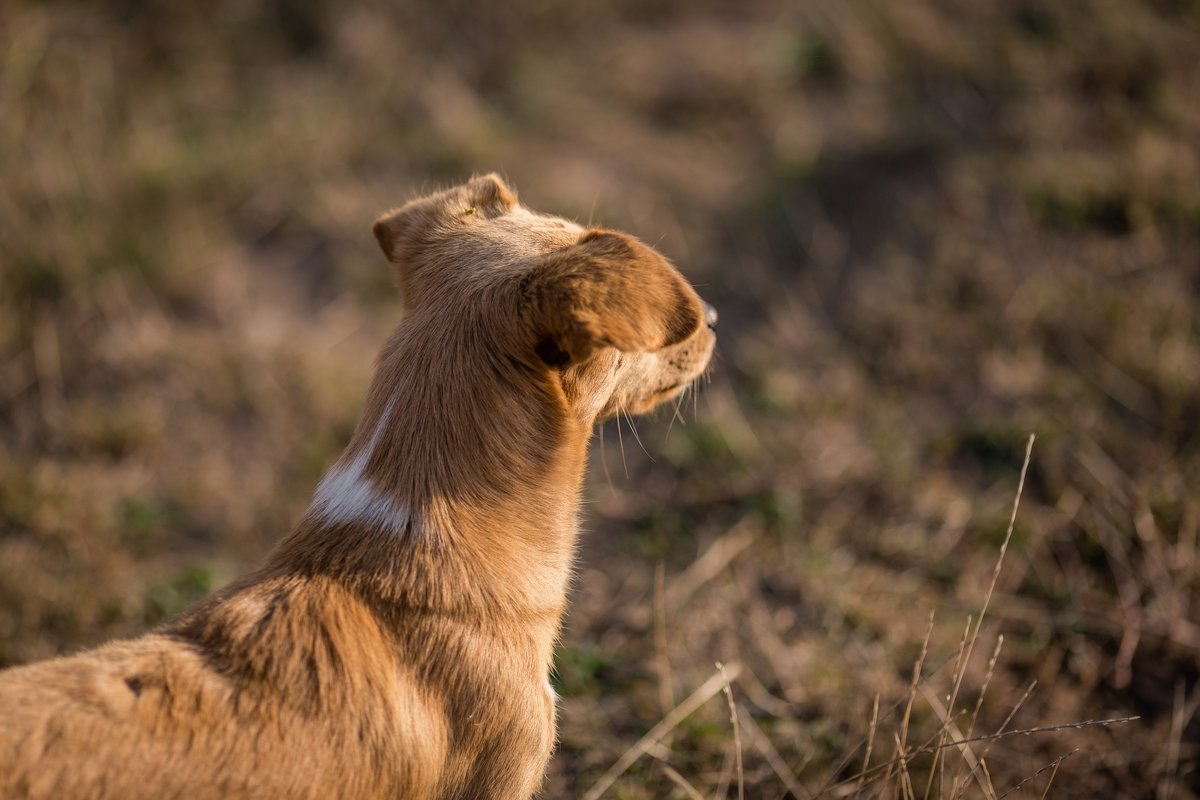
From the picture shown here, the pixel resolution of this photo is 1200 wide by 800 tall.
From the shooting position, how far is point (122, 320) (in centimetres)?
577

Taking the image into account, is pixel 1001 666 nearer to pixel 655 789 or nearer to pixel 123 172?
pixel 655 789

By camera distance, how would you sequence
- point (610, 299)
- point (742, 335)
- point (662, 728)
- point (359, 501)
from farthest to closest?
point (742, 335)
point (662, 728)
point (359, 501)
point (610, 299)

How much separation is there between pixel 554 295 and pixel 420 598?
34.1 inches

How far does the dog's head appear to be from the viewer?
2441mm

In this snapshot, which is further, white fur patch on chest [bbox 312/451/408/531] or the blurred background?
the blurred background

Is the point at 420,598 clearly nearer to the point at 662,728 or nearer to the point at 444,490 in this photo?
the point at 444,490

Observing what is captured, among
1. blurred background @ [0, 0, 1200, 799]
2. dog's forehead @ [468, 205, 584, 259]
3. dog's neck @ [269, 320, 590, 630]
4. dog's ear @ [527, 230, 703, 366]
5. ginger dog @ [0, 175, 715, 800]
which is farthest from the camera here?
blurred background @ [0, 0, 1200, 799]

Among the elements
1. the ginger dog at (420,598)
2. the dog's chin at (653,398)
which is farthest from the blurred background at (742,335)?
the ginger dog at (420,598)

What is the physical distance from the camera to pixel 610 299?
2.41m

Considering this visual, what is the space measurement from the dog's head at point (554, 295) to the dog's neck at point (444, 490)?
0.09 metres

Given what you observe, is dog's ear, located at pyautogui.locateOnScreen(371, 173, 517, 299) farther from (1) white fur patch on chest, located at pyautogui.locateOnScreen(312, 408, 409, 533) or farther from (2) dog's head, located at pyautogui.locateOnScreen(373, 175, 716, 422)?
(1) white fur patch on chest, located at pyautogui.locateOnScreen(312, 408, 409, 533)

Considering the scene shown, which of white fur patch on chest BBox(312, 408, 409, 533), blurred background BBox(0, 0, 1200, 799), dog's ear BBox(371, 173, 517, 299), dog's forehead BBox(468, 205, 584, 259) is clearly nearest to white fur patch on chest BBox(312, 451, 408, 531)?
white fur patch on chest BBox(312, 408, 409, 533)

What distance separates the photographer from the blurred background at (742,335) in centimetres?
391

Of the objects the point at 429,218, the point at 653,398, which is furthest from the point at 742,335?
the point at 429,218
